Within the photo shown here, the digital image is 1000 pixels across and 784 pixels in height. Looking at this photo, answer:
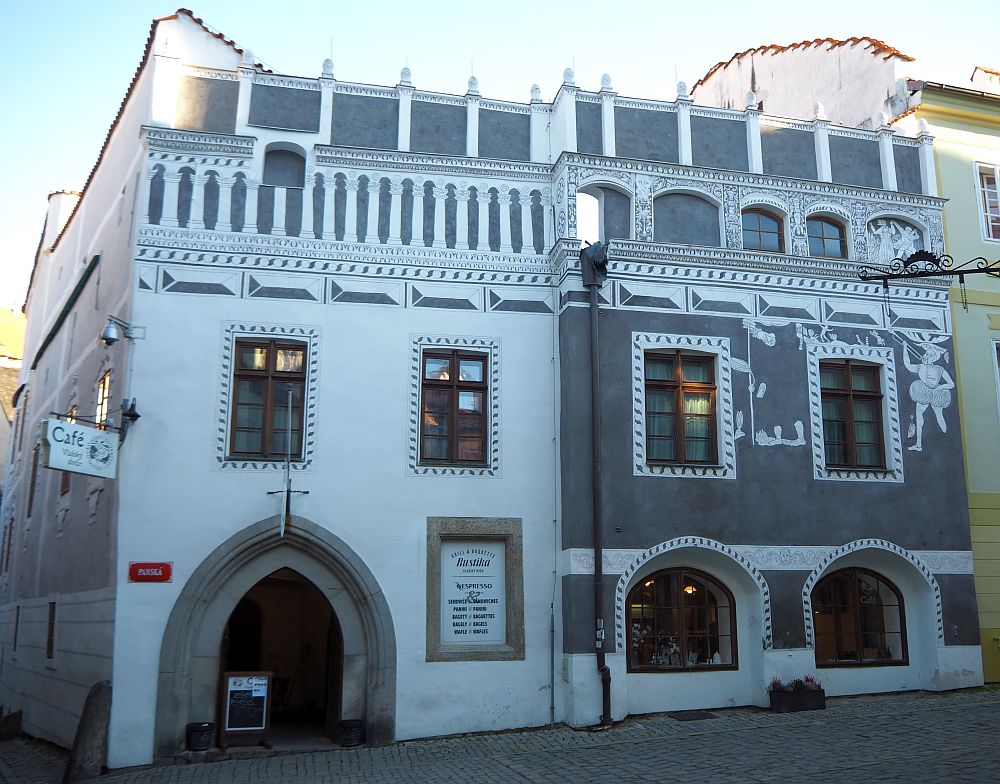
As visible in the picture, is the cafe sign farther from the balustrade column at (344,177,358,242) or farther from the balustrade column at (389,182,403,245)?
the balustrade column at (389,182,403,245)

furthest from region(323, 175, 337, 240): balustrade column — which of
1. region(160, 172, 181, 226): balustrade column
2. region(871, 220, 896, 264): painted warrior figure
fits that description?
region(871, 220, 896, 264): painted warrior figure

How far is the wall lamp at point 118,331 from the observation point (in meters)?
14.0

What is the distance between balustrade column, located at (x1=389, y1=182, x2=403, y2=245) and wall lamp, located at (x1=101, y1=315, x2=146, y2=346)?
3.91 metres

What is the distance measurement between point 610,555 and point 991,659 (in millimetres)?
6724

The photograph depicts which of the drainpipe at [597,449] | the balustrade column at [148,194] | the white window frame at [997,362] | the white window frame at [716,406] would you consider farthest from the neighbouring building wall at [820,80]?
the balustrade column at [148,194]

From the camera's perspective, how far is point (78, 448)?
13.4 m

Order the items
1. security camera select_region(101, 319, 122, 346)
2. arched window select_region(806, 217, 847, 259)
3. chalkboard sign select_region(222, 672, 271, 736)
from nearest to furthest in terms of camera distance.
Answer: chalkboard sign select_region(222, 672, 271, 736), security camera select_region(101, 319, 122, 346), arched window select_region(806, 217, 847, 259)

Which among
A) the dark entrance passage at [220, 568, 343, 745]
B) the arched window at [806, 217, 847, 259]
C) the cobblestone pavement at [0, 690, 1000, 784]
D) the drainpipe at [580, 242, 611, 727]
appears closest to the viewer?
the cobblestone pavement at [0, 690, 1000, 784]

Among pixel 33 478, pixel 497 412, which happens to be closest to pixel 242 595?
pixel 497 412

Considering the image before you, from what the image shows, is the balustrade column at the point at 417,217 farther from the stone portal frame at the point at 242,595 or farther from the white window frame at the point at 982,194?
the white window frame at the point at 982,194

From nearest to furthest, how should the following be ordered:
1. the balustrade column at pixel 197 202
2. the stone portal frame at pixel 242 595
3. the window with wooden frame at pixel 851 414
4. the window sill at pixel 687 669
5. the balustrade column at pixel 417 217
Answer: the stone portal frame at pixel 242 595 → the window sill at pixel 687 669 → the balustrade column at pixel 197 202 → the balustrade column at pixel 417 217 → the window with wooden frame at pixel 851 414

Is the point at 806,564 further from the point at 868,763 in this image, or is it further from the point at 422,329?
the point at 422,329

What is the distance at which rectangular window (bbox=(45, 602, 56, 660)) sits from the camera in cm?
1712

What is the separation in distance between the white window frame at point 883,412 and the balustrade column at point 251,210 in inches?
350
